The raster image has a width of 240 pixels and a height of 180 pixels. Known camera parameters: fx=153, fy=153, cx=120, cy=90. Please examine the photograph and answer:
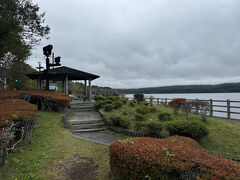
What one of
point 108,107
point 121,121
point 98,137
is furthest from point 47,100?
point 121,121

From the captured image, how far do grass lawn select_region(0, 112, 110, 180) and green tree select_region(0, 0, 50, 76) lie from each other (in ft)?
20.7

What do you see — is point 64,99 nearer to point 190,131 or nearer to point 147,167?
point 190,131

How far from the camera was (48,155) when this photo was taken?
4594 mm

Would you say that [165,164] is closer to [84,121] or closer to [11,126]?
[11,126]

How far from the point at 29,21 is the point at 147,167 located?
14656mm

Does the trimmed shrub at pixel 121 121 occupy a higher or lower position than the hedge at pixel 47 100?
lower

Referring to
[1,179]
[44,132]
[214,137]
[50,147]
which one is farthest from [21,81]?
[214,137]

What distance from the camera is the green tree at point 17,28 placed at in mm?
9109

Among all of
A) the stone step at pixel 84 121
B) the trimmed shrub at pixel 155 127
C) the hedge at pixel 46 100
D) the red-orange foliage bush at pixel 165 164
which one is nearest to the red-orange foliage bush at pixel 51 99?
the hedge at pixel 46 100

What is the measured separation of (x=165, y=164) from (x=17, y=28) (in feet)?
37.5

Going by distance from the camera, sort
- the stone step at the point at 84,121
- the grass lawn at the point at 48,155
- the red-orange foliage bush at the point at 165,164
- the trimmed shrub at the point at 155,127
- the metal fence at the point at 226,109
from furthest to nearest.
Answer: the metal fence at the point at 226,109, the stone step at the point at 84,121, the trimmed shrub at the point at 155,127, the grass lawn at the point at 48,155, the red-orange foliage bush at the point at 165,164

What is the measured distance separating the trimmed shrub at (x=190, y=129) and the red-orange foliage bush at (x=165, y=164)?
2.94 metres

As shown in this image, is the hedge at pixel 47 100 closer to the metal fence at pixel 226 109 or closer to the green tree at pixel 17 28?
the green tree at pixel 17 28

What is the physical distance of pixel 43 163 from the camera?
161 inches
